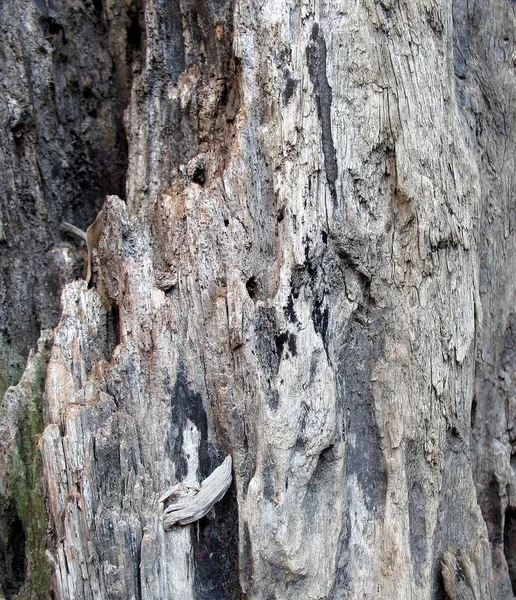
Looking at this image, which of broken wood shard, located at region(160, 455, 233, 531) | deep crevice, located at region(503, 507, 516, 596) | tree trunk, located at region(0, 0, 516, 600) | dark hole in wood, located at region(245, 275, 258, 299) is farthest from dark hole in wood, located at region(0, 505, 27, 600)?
deep crevice, located at region(503, 507, 516, 596)

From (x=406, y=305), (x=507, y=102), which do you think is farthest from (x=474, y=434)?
(x=507, y=102)

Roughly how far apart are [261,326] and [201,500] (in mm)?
640

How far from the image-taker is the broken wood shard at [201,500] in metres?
2.09

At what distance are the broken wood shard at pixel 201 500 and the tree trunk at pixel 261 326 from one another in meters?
0.01

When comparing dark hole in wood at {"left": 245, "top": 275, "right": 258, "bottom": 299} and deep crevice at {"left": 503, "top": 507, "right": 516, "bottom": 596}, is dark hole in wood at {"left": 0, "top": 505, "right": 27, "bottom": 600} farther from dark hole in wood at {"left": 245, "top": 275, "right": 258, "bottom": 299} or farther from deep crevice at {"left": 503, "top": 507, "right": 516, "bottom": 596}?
deep crevice at {"left": 503, "top": 507, "right": 516, "bottom": 596}

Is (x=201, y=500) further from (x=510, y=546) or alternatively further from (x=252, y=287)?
(x=510, y=546)

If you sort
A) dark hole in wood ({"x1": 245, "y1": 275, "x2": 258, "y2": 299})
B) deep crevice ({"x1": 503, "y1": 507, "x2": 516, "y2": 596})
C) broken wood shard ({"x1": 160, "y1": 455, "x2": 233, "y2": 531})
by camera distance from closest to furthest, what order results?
broken wood shard ({"x1": 160, "y1": 455, "x2": 233, "y2": 531}) < dark hole in wood ({"x1": 245, "y1": 275, "x2": 258, "y2": 299}) < deep crevice ({"x1": 503, "y1": 507, "x2": 516, "y2": 596})

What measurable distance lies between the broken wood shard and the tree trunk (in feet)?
0.03

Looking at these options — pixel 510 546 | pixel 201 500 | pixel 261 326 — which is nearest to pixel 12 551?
pixel 201 500

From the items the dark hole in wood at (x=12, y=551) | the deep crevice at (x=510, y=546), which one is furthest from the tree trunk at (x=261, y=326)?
the deep crevice at (x=510, y=546)

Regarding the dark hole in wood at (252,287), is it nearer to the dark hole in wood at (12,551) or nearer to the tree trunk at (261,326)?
the tree trunk at (261,326)

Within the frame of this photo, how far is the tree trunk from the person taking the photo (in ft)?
6.96

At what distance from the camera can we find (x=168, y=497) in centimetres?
212

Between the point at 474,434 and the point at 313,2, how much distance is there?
6.43ft
